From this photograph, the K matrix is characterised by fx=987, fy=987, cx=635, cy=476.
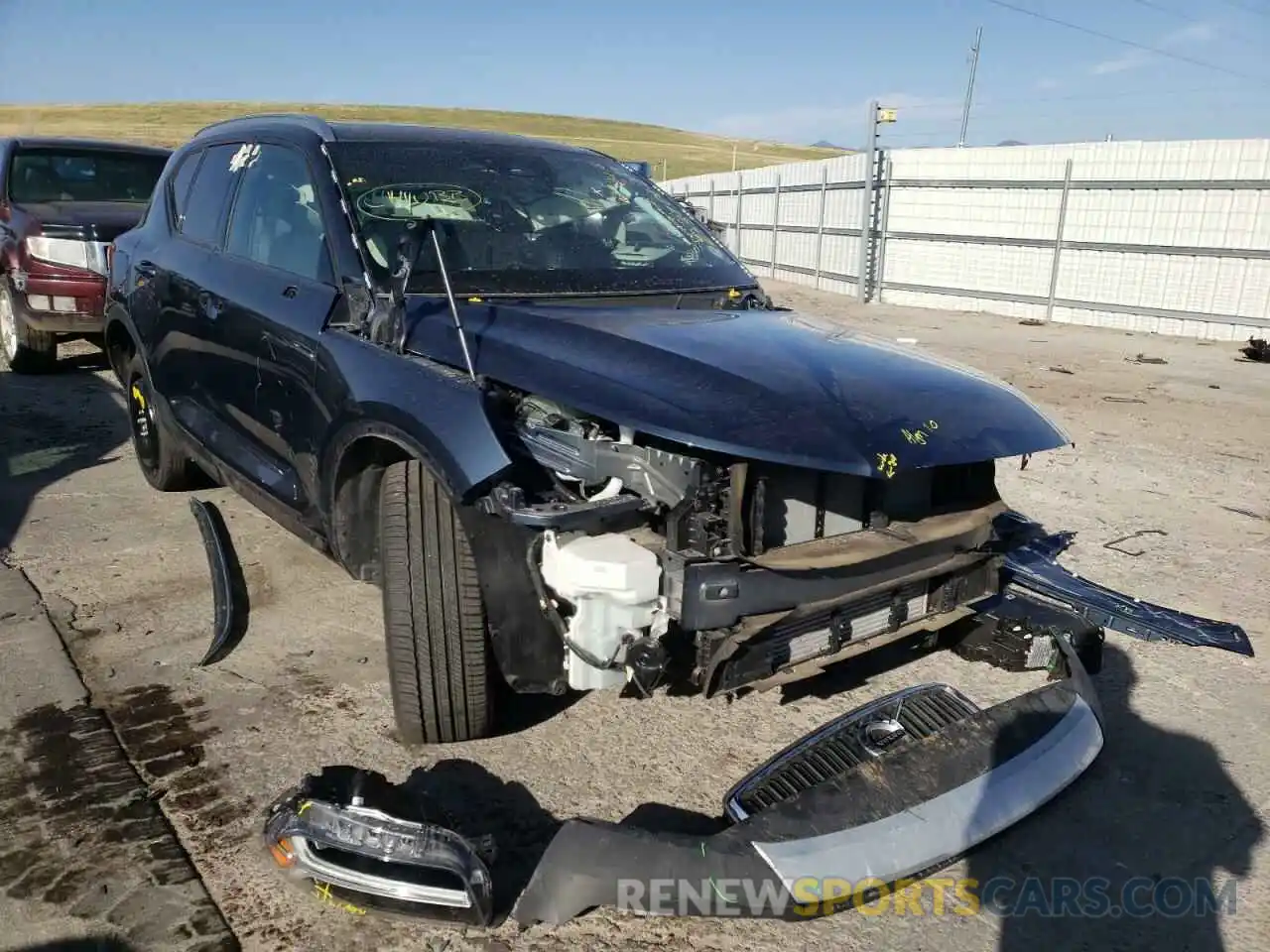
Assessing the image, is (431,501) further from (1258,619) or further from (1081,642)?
(1258,619)

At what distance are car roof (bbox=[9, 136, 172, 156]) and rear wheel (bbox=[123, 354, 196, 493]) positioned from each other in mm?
4153

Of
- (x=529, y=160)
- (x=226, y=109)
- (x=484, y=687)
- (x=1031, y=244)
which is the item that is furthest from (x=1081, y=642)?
(x=226, y=109)

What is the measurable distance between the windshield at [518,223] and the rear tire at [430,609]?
74 centimetres

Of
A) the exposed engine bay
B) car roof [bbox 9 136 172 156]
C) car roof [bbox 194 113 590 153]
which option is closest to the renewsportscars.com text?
the exposed engine bay

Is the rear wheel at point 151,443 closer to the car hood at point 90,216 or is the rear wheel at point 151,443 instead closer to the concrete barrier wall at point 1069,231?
the car hood at point 90,216

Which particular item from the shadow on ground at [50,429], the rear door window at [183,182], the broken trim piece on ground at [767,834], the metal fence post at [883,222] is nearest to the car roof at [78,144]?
the shadow on ground at [50,429]

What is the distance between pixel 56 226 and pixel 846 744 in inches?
284

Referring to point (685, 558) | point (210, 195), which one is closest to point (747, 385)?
point (685, 558)

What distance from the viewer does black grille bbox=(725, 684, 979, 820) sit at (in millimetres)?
2512

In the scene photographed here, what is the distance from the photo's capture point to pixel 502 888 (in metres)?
2.33

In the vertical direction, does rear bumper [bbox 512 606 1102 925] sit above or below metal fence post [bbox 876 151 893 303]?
below

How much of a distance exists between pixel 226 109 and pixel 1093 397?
73.8 meters

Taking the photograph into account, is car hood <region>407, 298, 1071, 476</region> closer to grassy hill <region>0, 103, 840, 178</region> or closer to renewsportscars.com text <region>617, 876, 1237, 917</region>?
renewsportscars.com text <region>617, 876, 1237, 917</region>

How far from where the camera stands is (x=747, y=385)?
254 centimetres
